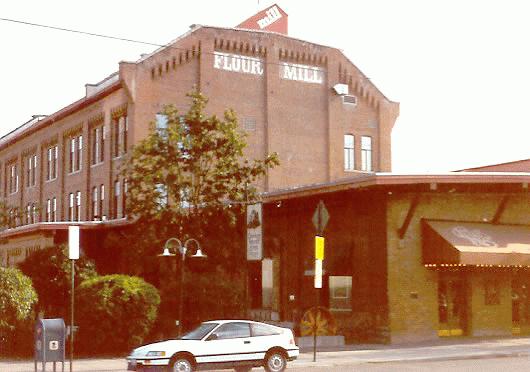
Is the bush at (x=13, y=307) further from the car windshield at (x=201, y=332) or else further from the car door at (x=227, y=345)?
the car door at (x=227, y=345)

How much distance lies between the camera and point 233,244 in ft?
113

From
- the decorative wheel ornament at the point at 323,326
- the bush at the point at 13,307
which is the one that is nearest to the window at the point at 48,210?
the bush at the point at 13,307

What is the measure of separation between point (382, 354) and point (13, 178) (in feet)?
166

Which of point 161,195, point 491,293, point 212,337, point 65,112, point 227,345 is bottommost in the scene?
point 227,345

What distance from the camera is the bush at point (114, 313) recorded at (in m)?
29.7

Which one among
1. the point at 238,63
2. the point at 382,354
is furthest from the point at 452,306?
the point at 238,63

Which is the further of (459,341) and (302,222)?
(302,222)

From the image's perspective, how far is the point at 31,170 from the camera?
6912cm

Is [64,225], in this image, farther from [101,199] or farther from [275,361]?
[275,361]

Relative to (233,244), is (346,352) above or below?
below

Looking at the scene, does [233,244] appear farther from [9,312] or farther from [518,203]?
[518,203]

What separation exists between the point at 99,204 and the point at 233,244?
897 inches

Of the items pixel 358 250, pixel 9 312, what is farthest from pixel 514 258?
pixel 9 312

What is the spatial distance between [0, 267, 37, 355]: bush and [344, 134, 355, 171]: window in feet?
101
